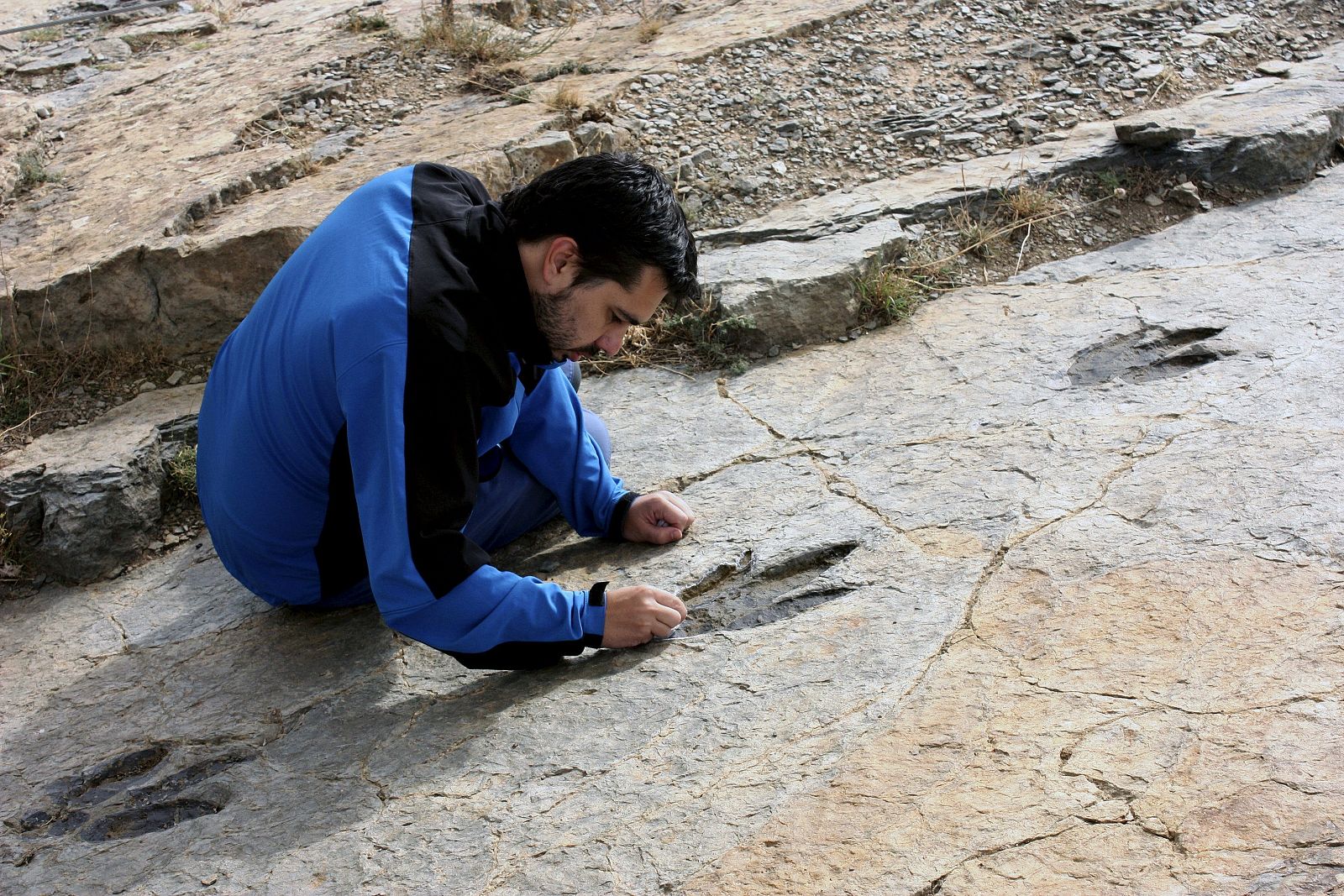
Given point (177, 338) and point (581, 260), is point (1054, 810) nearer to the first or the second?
point (581, 260)

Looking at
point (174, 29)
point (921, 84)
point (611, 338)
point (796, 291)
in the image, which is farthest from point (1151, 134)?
point (174, 29)

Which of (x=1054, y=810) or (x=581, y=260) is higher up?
(x=581, y=260)

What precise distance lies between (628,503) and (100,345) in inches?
79.5

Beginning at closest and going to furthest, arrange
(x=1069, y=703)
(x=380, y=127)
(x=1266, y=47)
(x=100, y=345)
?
(x=1069, y=703)
(x=100, y=345)
(x=380, y=127)
(x=1266, y=47)

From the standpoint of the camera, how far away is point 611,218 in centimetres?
211

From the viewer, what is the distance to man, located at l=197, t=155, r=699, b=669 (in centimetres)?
203

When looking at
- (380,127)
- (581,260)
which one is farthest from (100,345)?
(581,260)

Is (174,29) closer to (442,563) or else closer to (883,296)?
(883,296)

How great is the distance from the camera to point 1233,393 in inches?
115

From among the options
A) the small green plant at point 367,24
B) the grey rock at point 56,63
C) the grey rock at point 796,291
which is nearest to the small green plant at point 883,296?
the grey rock at point 796,291

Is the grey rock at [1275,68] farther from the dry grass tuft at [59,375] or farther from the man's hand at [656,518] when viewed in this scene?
the dry grass tuft at [59,375]

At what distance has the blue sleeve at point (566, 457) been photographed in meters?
2.74

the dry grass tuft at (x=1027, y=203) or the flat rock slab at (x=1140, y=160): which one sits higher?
the flat rock slab at (x=1140, y=160)

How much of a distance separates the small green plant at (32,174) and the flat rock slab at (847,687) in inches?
82.1
